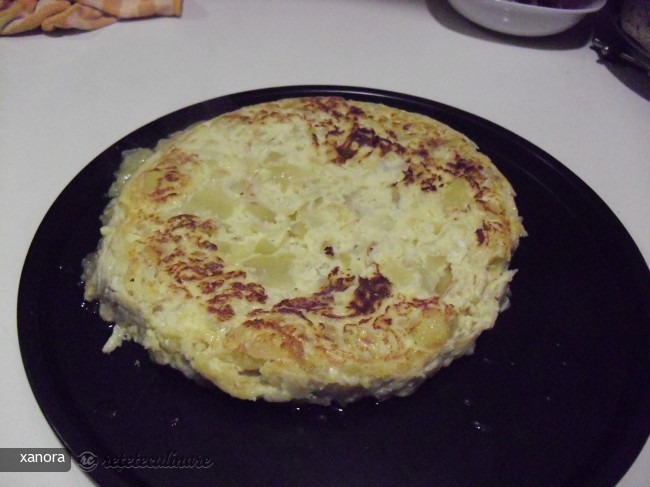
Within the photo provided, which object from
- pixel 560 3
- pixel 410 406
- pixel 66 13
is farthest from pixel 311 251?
pixel 560 3

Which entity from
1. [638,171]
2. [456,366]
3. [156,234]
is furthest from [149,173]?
[638,171]

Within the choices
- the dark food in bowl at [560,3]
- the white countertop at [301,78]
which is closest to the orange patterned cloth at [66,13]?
the white countertop at [301,78]

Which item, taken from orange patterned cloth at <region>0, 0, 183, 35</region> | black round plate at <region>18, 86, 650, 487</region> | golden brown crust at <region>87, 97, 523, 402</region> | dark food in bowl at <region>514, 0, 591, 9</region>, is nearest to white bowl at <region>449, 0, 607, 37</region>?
dark food in bowl at <region>514, 0, 591, 9</region>

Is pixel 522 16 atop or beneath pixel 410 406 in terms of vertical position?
atop

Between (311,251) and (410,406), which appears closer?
(410,406)

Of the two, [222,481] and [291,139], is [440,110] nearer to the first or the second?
[291,139]

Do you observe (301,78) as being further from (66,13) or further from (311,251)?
(311,251)

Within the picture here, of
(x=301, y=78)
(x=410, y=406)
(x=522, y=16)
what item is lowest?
(x=410, y=406)

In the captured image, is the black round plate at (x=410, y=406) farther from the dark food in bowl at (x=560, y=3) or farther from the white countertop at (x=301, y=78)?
the dark food in bowl at (x=560, y=3)
